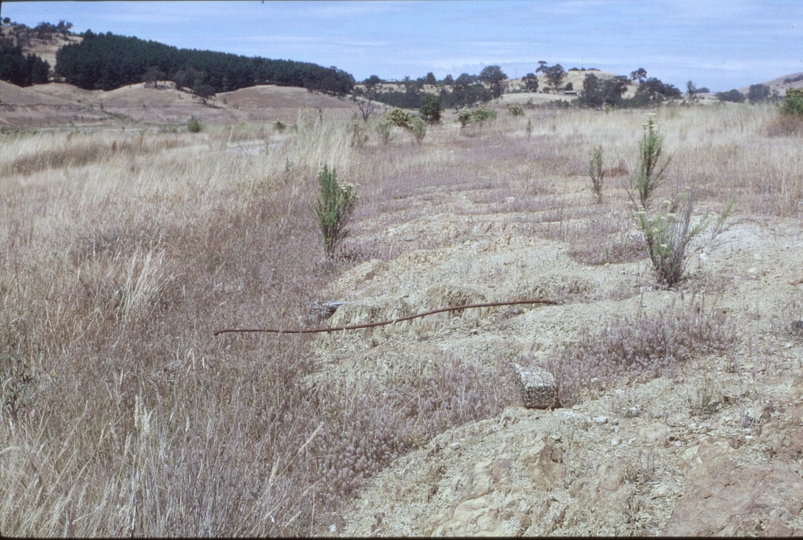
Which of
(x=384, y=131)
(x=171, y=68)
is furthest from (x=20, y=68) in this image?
(x=384, y=131)

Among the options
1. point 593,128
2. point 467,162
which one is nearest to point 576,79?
point 593,128

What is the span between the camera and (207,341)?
12.1 ft

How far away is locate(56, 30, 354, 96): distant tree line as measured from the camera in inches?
2825

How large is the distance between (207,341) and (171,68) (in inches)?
3542

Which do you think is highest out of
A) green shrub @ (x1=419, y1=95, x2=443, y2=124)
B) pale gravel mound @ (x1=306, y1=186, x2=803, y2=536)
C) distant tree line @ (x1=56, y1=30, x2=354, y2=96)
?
distant tree line @ (x1=56, y1=30, x2=354, y2=96)

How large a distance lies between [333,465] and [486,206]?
19.2 feet

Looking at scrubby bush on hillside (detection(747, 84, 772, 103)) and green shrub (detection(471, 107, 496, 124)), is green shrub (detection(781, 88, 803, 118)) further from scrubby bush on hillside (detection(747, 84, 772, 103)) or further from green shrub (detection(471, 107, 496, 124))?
green shrub (detection(471, 107, 496, 124))

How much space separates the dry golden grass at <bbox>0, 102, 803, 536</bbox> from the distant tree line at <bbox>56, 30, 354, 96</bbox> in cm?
6330

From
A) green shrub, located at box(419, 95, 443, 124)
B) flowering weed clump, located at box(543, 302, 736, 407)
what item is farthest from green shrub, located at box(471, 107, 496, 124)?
flowering weed clump, located at box(543, 302, 736, 407)

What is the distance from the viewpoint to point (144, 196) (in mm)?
8109

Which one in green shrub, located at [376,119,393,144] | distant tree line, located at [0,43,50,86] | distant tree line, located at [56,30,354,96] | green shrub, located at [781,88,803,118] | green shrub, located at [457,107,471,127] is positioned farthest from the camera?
distant tree line, located at [56,30,354,96]

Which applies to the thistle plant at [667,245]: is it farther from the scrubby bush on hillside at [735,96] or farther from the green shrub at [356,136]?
the scrubby bush on hillside at [735,96]

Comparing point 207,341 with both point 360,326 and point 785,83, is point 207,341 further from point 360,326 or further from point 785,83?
point 785,83

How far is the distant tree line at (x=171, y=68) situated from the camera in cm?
7175
